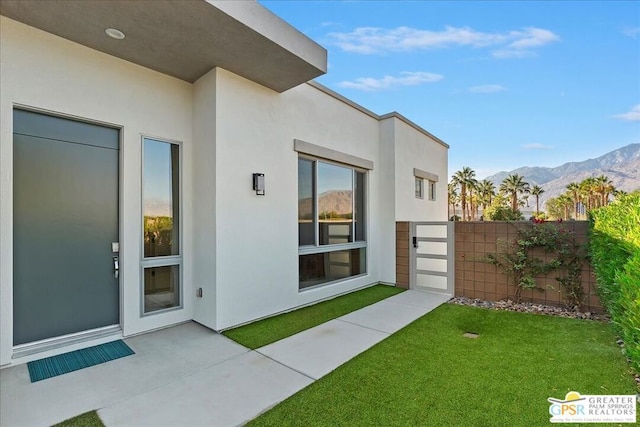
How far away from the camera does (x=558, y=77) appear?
15.4m

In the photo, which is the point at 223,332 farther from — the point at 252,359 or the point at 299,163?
the point at 299,163

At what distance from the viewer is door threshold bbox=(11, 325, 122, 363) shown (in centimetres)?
327

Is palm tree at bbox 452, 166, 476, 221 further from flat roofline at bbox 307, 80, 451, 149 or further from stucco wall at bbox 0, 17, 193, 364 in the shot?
stucco wall at bbox 0, 17, 193, 364

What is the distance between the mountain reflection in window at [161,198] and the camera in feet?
13.9

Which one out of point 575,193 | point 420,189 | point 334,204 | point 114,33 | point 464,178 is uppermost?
point 464,178

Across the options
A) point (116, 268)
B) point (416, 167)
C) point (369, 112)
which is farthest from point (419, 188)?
point (116, 268)

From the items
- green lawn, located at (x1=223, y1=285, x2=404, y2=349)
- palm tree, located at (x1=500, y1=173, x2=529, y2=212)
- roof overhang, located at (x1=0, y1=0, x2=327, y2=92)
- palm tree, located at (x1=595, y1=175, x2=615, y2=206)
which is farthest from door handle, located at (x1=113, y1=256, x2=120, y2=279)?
palm tree, located at (x1=595, y1=175, x2=615, y2=206)

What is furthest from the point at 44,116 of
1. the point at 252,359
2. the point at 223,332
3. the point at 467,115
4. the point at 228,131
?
the point at 467,115

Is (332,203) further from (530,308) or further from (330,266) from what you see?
(530,308)

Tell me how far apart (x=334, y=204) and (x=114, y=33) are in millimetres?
4424

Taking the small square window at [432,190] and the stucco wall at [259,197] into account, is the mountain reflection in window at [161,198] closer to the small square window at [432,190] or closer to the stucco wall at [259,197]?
the stucco wall at [259,197]

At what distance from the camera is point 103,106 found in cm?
383

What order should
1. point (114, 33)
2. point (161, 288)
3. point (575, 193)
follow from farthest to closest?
point (575, 193), point (161, 288), point (114, 33)

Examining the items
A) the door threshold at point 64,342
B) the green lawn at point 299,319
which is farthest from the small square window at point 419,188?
the door threshold at point 64,342
